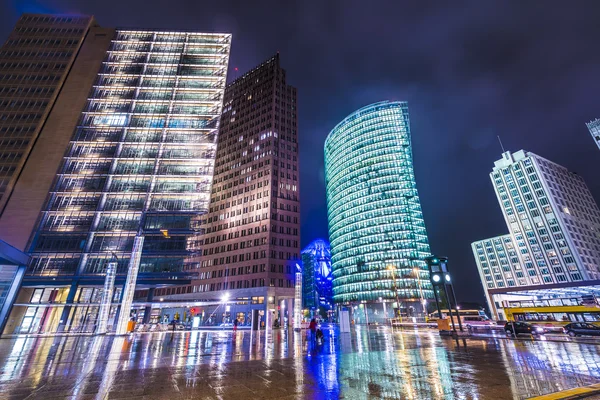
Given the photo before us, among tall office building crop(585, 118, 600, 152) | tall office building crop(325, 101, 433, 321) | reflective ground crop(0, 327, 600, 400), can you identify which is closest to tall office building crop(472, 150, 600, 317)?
tall office building crop(585, 118, 600, 152)

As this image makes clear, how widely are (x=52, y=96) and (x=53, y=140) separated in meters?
11.0

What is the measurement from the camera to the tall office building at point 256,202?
79.4 metres

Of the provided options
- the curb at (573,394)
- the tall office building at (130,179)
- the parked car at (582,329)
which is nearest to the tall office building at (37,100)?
the tall office building at (130,179)

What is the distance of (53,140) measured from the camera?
5906cm

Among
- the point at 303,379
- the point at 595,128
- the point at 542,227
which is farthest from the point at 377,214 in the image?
the point at 303,379

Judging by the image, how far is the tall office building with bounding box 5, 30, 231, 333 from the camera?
2057 inches

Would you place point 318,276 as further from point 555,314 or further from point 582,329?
point 582,329

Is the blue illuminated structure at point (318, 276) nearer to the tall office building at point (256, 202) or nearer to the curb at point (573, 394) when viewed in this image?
the tall office building at point (256, 202)

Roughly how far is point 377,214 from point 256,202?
6209 centimetres

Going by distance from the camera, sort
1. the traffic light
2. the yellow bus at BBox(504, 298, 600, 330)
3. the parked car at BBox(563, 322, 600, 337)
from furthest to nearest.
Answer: the yellow bus at BBox(504, 298, 600, 330) < the traffic light < the parked car at BBox(563, 322, 600, 337)

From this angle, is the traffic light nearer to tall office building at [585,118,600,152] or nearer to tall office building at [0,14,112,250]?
tall office building at [0,14,112,250]

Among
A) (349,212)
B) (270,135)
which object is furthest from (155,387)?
(349,212)

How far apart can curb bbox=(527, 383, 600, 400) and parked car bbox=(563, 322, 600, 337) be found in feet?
96.8

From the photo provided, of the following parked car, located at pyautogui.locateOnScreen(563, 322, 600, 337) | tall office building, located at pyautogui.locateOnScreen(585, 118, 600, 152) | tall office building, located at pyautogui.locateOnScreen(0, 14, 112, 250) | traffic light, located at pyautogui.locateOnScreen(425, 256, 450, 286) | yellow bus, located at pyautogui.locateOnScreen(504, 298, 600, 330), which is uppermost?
tall office building, located at pyautogui.locateOnScreen(585, 118, 600, 152)
